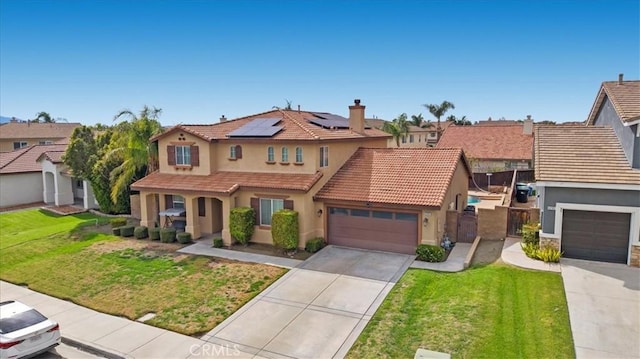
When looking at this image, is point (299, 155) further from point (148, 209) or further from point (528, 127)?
point (528, 127)

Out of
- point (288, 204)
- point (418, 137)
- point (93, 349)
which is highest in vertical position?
point (418, 137)

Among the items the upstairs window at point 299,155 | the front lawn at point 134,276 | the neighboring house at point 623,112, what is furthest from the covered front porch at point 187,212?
the neighboring house at point 623,112

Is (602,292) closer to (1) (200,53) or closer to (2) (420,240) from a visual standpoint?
(2) (420,240)

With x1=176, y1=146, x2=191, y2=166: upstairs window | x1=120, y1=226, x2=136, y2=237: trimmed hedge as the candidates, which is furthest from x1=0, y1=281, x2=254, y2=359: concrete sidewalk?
x1=176, y1=146, x2=191, y2=166: upstairs window

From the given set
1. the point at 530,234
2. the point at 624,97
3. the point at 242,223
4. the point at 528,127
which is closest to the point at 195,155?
the point at 242,223

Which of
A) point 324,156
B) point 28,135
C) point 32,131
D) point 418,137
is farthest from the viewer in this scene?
point 418,137

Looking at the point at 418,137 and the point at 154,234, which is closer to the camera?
the point at 154,234
